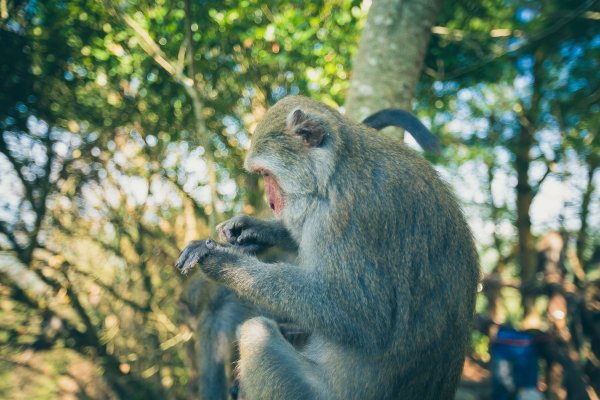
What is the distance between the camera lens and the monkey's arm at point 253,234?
10.3 feet

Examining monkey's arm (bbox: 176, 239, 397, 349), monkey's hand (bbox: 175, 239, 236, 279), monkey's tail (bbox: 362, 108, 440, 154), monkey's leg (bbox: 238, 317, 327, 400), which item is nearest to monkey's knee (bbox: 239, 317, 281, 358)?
monkey's leg (bbox: 238, 317, 327, 400)

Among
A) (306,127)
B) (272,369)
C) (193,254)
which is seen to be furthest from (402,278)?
(193,254)

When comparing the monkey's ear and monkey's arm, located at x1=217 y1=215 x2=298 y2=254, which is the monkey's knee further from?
the monkey's ear

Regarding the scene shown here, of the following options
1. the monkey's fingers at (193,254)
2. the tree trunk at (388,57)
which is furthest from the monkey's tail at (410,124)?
the monkey's fingers at (193,254)

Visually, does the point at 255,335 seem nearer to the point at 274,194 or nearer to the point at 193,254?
the point at 193,254

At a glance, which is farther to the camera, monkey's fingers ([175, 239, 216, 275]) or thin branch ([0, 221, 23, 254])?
thin branch ([0, 221, 23, 254])

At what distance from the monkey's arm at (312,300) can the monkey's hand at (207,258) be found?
0.04 feet

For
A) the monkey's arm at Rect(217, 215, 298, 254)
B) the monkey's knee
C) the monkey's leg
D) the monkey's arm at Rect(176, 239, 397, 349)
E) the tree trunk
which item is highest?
the tree trunk

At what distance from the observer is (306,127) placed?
9.05 feet

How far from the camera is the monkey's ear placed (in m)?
2.75

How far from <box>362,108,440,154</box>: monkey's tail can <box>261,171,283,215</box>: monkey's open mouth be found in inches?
39.3

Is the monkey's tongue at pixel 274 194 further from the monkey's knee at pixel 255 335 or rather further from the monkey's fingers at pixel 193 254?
the monkey's knee at pixel 255 335

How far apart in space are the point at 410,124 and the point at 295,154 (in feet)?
3.56

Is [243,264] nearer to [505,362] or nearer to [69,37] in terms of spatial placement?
[69,37]
